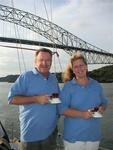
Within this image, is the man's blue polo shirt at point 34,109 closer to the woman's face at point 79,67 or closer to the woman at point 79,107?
the woman at point 79,107

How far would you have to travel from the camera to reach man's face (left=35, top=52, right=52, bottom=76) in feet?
12.6

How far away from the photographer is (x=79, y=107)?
12.5 ft

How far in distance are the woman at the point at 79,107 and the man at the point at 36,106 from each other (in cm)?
16

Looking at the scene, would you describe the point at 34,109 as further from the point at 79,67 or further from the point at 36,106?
the point at 79,67

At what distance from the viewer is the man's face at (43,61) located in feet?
12.6

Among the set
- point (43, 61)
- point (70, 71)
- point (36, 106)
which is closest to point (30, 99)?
point (36, 106)

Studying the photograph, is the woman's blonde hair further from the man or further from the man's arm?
the man's arm

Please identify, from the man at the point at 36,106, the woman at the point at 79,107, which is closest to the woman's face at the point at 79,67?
the woman at the point at 79,107

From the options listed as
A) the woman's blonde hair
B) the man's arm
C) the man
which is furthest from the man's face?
the man's arm

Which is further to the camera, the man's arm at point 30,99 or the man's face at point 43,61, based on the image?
the man's face at point 43,61

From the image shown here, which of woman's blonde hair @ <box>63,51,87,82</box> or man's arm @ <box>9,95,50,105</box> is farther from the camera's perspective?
woman's blonde hair @ <box>63,51,87,82</box>

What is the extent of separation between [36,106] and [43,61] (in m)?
0.44

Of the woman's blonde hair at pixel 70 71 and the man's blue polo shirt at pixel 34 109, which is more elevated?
the woman's blonde hair at pixel 70 71

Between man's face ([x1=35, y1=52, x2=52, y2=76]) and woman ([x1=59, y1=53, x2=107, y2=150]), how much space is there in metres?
0.23
